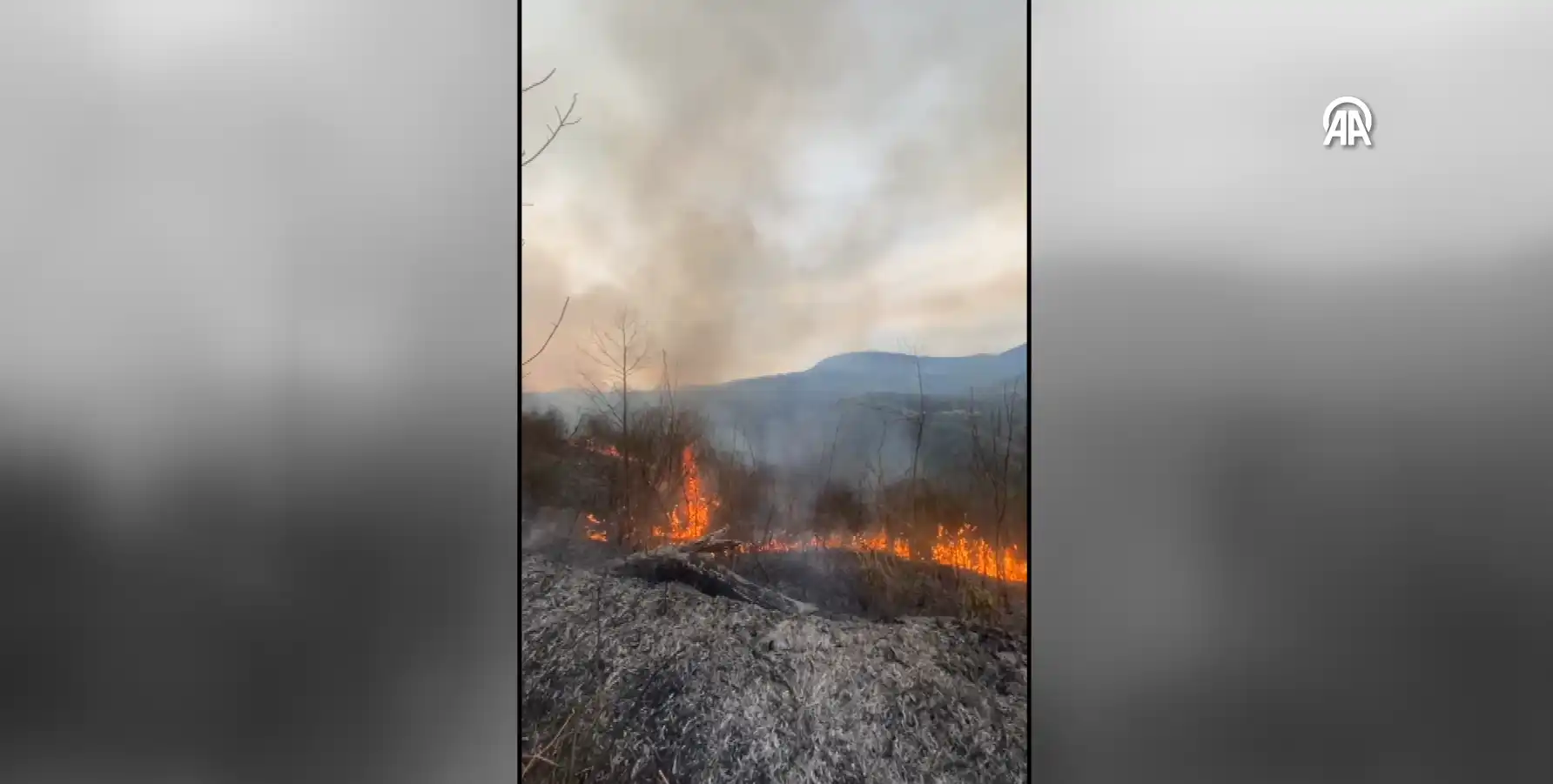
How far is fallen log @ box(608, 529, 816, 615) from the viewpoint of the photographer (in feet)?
3.77

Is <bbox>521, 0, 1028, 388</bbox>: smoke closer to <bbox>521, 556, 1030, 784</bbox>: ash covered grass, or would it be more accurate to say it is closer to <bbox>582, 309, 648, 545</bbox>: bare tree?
<bbox>582, 309, 648, 545</bbox>: bare tree

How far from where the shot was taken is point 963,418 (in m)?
1.13

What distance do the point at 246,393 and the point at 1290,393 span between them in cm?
177

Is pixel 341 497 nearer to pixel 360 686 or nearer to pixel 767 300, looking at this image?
pixel 360 686

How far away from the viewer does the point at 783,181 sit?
45.8 inches

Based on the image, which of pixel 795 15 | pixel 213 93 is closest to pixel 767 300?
pixel 795 15

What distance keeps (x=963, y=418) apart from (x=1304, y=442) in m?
0.56

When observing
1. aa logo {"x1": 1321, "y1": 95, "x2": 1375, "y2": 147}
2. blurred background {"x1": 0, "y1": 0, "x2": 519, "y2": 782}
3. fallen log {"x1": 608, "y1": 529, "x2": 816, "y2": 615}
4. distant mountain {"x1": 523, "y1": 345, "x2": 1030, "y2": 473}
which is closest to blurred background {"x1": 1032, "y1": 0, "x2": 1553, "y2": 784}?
aa logo {"x1": 1321, "y1": 95, "x2": 1375, "y2": 147}

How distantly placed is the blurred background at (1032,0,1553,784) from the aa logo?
14 mm

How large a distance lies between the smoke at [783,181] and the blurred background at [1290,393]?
0.11m

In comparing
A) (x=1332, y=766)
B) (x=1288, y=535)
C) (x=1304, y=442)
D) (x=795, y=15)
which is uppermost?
(x=795, y=15)

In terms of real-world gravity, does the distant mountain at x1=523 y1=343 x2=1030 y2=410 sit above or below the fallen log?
above

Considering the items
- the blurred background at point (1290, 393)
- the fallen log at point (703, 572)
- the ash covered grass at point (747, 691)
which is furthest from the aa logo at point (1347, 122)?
the fallen log at point (703, 572)

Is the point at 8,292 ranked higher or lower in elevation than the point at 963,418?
higher
